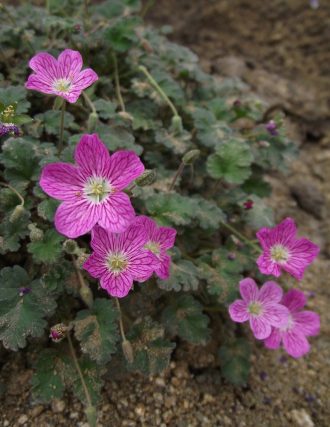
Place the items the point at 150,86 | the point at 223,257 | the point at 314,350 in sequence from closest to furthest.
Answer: the point at 223,257, the point at 314,350, the point at 150,86

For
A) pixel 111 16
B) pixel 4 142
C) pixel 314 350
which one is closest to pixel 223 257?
pixel 314 350

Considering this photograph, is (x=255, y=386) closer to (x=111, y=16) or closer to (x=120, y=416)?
(x=120, y=416)

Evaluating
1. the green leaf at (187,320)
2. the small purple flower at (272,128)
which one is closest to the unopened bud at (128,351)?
the green leaf at (187,320)

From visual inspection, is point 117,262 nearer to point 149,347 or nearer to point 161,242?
point 161,242

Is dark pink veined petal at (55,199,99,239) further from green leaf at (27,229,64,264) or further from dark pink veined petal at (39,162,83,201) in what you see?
green leaf at (27,229,64,264)

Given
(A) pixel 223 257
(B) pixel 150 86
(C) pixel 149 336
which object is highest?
(B) pixel 150 86

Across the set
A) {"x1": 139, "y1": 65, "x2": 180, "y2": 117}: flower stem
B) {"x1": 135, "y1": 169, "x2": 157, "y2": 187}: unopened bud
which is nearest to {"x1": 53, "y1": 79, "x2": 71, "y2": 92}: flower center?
{"x1": 135, "y1": 169, "x2": 157, "y2": 187}: unopened bud

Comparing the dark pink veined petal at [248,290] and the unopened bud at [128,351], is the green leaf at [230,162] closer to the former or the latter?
the dark pink veined petal at [248,290]
